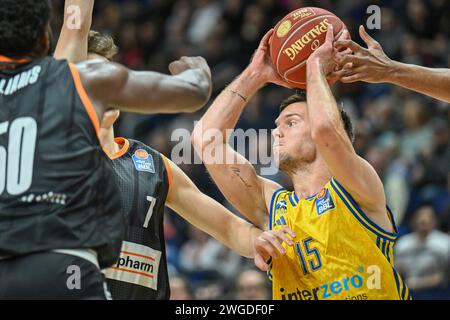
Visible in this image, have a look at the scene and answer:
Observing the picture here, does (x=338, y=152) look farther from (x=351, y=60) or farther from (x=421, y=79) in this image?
(x=421, y=79)

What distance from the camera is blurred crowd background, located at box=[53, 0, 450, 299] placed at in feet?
29.5

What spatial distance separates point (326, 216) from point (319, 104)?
2.21 feet

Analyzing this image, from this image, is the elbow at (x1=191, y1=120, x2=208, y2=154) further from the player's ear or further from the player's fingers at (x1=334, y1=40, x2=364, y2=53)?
the player's ear

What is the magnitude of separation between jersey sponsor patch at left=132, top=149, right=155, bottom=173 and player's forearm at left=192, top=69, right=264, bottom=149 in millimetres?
327

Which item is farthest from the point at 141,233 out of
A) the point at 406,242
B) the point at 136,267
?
the point at 406,242

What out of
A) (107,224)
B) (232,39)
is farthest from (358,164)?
(232,39)

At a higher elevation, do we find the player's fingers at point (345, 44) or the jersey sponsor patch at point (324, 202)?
the player's fingers at point (345, 44)

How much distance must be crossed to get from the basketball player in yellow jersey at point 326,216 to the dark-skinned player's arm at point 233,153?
0.17m

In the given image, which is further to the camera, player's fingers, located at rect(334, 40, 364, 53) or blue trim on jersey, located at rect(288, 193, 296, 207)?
blue trim on jersey, located at rect(288, 193, 296, 207)

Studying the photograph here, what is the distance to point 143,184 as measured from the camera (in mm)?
5012

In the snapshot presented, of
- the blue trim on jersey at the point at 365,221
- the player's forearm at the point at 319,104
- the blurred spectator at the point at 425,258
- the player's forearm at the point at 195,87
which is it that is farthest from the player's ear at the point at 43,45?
the blurred spectator at the point at 425,258

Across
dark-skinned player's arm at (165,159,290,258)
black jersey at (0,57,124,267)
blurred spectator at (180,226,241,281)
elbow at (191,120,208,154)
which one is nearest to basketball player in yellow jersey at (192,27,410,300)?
dark-skinned player's arm at (165,159,290,258)

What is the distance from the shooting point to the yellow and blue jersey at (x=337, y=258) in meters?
4.49

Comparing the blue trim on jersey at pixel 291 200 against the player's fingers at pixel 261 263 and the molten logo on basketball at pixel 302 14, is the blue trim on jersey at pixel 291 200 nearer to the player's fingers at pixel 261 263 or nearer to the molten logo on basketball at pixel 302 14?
the player's fingers at pixel 261 263
